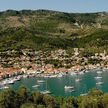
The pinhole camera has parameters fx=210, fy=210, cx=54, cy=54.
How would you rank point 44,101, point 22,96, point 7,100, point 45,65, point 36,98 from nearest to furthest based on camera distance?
point 7,100, point 44,101, point 36,98, point 22,96, point 45,65

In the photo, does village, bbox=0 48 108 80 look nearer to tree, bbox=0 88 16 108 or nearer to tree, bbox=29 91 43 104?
tree, bbox=29 91 43 104

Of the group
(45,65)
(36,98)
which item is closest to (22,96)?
(36,98)

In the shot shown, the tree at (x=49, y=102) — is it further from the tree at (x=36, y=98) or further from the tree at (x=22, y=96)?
the tree at (x=22, y=96)

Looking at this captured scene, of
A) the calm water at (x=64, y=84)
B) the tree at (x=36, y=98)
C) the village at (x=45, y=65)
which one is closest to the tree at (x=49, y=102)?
the tree at (x=36, y=98)

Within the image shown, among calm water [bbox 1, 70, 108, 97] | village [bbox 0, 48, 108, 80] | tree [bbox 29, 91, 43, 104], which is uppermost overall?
tree [bbox 29, 91, 43, 104]

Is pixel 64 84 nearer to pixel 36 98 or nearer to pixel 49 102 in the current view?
pixel 36 98

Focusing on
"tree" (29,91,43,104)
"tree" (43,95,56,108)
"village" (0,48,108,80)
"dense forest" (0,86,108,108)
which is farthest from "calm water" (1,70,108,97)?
"tree" (43,95,56,108)

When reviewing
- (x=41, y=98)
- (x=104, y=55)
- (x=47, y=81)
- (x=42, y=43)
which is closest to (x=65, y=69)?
(x=47, y=81)
